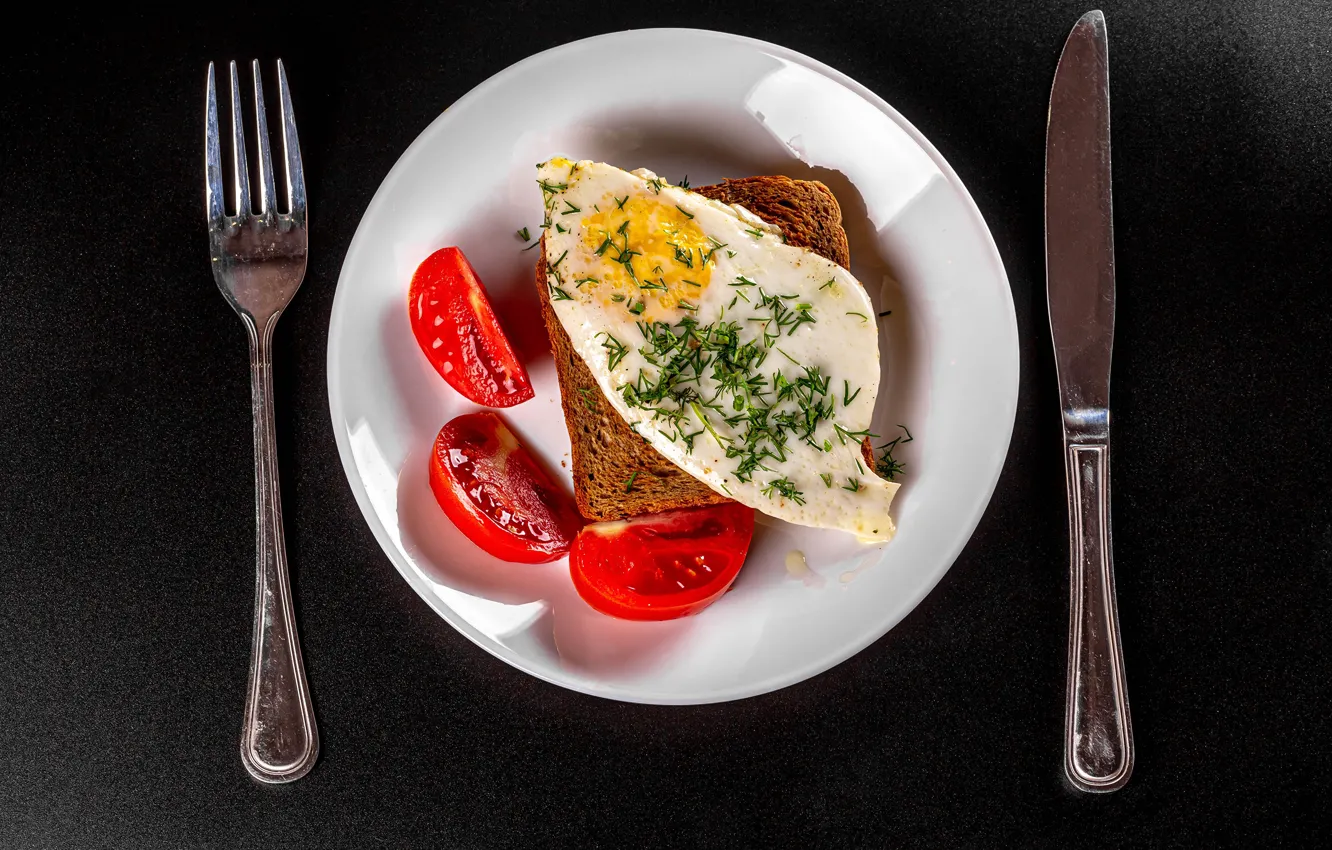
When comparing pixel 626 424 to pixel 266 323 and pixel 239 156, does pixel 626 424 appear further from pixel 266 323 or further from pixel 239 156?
pixel 239 156

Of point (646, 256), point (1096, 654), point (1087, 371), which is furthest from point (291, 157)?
point (1096, 654)

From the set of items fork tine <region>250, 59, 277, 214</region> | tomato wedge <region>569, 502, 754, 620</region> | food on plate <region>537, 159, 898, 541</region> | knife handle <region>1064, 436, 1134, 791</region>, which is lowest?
knife handle <region>1064, 436, 1134, 791</region>

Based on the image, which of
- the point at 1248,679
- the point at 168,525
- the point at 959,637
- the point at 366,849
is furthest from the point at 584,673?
the point at 1248,679

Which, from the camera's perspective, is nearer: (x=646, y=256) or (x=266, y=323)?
(x=646, y=256)

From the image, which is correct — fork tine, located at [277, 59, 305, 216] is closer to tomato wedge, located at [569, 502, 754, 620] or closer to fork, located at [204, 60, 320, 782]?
fork, located at [204, 60, 320, 782]

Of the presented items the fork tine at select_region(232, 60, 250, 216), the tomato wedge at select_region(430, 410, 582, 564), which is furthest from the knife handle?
the fork tine at select_region(232, 60, 250, 216)

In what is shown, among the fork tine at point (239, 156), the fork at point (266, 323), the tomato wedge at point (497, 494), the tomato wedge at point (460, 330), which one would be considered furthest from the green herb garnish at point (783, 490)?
the fork tine at point (239, 156)

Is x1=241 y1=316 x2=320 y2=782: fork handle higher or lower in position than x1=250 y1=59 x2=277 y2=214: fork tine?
lower
